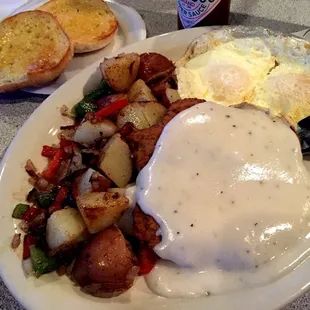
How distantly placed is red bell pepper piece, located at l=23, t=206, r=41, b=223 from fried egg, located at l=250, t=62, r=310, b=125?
853mm

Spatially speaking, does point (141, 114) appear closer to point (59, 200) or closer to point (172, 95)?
point (172, 95)

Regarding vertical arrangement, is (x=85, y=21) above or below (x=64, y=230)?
above

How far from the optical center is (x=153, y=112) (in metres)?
1.58

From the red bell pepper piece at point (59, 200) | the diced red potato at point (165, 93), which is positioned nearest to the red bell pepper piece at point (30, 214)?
the red bell pepper piece at point (59, 200)

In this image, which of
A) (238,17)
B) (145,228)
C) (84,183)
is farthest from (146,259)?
(238,17)

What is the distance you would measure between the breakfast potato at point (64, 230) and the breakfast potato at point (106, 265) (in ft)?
0.13

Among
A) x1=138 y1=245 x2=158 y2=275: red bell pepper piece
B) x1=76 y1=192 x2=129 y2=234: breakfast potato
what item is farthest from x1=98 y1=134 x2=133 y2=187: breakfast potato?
x1=138 y1=245 x2=158 y2=275: red bell pepper piece

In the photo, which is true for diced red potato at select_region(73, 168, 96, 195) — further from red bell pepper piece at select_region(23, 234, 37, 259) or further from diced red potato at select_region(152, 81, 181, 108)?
diced red potato at select_region(152, 81, 181, 108)

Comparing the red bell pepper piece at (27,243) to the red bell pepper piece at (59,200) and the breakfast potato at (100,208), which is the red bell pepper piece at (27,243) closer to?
the red bell pepper piece at (59,200)

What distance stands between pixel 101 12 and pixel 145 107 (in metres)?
0.75

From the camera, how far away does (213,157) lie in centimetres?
138

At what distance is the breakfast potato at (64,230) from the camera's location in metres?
1.27

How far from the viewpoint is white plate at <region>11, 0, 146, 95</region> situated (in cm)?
197

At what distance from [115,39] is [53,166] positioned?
827 mm
